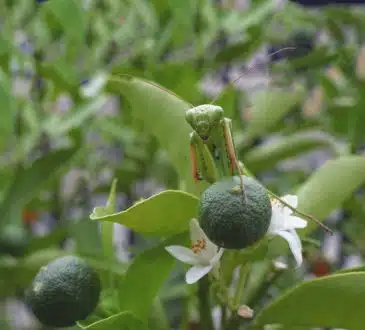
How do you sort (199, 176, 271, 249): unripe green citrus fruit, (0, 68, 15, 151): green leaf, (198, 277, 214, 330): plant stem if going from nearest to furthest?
(199, 176, 271, 249): unripe green citrus fruit < (198, 277, 214, 330): plant stem < (0, 68, 15, 151): green leaf

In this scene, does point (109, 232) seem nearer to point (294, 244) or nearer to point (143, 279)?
point (143, 279)

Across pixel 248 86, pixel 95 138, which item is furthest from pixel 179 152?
pixel 248 86

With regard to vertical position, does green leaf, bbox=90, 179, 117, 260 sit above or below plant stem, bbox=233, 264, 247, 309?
above

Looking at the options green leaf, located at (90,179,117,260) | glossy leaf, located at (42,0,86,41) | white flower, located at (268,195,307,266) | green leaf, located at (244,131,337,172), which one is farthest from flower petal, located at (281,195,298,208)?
glossy leaf, located at (42,0,86,41)

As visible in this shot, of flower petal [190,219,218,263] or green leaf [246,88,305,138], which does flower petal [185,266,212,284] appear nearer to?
flower petal [190,219,218,263]

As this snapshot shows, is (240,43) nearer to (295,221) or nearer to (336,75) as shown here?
(336,75)

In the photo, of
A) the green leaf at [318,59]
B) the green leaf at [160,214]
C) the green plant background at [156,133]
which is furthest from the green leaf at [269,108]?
the green leaf at [160,214]

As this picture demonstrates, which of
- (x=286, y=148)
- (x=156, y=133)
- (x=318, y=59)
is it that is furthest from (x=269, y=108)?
(x=156, y=133)
